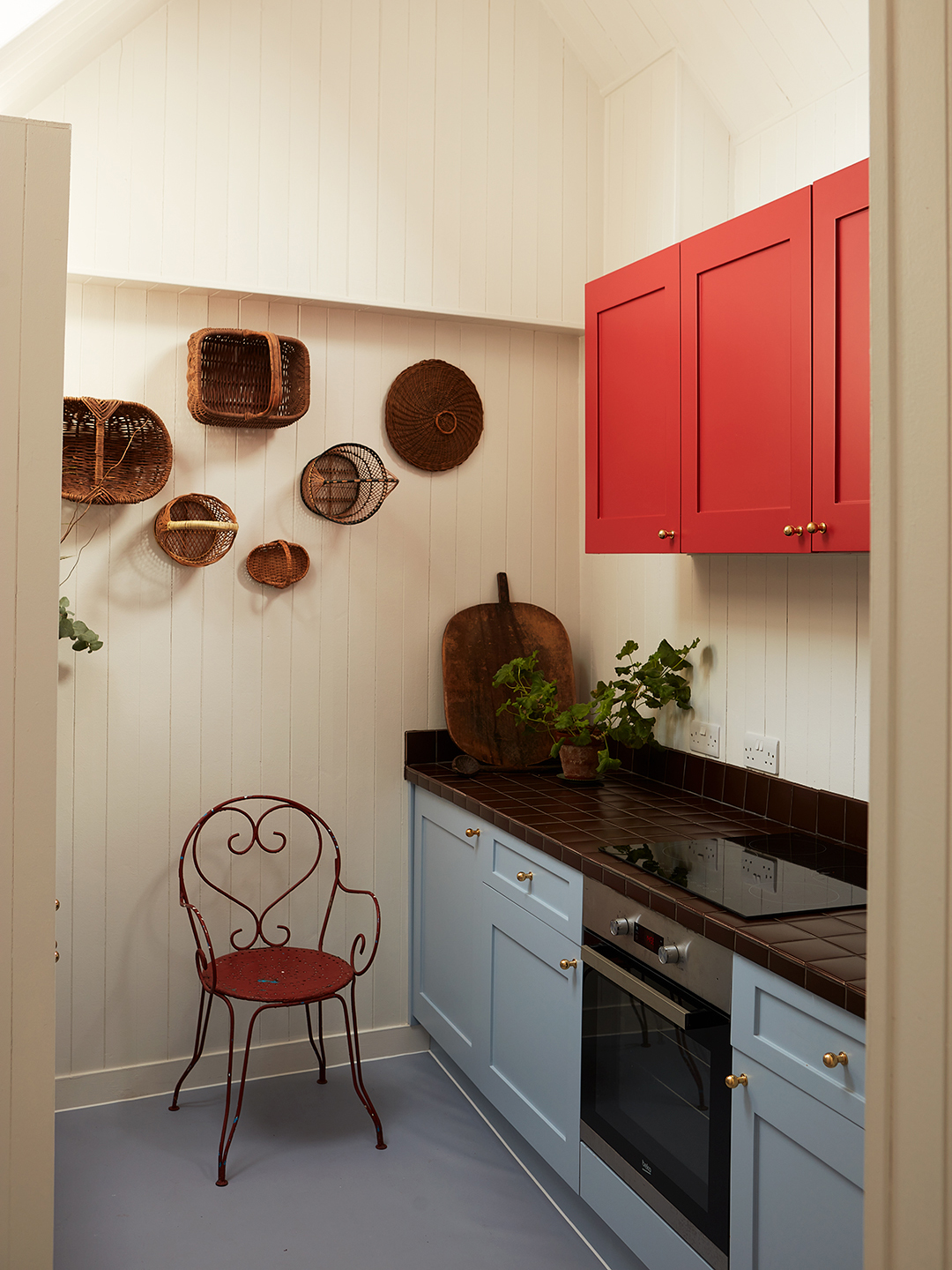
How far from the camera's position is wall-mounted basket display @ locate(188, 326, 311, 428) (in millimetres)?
2893

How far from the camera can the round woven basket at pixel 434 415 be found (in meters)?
3.23

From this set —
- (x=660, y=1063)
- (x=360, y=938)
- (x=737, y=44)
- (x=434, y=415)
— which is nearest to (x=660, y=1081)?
(x=660, y=1063)

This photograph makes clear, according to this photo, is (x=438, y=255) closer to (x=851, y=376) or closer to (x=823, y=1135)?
(x=851, y=376)

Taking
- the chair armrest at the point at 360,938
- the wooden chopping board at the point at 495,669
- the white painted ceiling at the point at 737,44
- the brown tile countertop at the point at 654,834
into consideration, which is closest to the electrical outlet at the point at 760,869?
the brown tile countertop at the point at 654,834

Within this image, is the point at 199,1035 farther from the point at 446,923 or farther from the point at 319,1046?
the point at 446,923

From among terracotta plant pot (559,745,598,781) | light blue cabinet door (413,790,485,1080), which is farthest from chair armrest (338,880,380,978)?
terracotta plant pot (559,745,598,781)

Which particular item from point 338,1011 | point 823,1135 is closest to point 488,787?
point 338,1011

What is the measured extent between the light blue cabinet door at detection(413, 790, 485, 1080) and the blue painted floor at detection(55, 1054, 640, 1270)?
214 millimetres

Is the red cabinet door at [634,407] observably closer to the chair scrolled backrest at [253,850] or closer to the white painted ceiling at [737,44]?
the white painted ceiling at [737,44]

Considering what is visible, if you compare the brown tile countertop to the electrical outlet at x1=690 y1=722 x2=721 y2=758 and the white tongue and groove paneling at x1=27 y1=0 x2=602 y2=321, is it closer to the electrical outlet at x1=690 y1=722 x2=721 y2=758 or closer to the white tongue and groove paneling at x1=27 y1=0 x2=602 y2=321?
the electrical outlet at x1=690 y1=722 x2=721 y2=758

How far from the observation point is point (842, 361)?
1989 millimetres

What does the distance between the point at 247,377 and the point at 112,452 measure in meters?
0.44

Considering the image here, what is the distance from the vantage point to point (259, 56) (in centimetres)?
298

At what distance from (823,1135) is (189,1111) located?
199 centimetres
